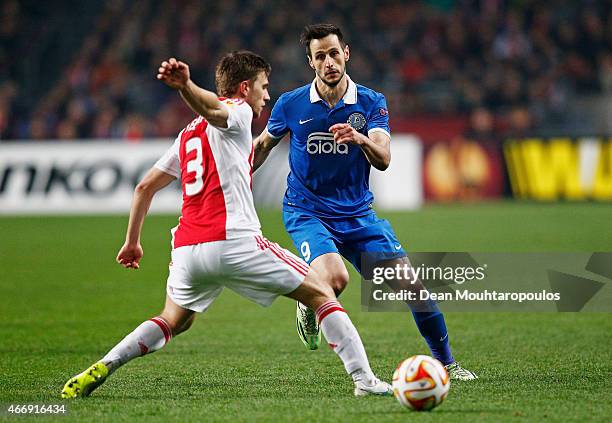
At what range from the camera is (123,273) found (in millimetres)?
13180

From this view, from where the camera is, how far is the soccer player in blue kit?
22.6 feet

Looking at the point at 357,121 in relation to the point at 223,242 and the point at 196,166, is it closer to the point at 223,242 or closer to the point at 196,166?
the point at 196,166

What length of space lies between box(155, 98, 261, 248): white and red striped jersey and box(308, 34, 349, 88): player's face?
1330mm

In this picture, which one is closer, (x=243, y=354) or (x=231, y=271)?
(x=231, y=271)

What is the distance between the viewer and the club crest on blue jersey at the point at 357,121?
277 inches

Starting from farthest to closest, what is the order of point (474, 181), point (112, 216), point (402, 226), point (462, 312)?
point (474, 181) < point (112, 216) < point (402, 226) < point (462, 312)

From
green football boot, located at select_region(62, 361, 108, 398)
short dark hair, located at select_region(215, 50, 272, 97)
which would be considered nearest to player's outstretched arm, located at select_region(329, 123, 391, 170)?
short dark hair, located at select_region(215, 50, 272, 97)

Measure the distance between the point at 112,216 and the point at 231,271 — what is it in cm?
1495

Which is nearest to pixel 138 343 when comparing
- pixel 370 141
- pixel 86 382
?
pixel 86 382

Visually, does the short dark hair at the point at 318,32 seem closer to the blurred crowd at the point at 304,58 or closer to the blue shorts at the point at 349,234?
the blue shorts at the point at 349,234

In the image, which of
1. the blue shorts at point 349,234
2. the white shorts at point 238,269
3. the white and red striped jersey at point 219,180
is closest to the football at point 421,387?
the white shorts at point 238,269

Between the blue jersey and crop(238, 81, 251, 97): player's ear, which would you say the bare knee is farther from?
crop(238, 81, 251, 97): player's ear

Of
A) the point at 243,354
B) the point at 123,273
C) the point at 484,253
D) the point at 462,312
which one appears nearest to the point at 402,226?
the point at 484,253

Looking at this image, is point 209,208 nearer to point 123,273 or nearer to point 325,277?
point 325,277
